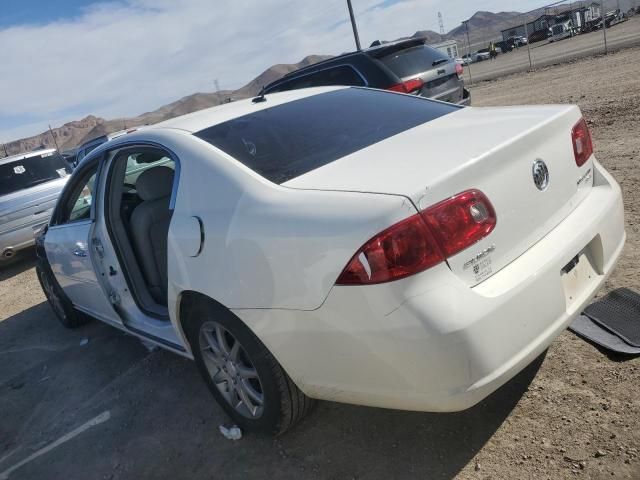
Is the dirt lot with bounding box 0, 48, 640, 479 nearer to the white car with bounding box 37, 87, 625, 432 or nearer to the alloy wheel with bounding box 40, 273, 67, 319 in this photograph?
the white car with bounding box 37, 87, 625, 432

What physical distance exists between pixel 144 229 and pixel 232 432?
141 centimetres

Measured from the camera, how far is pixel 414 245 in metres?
1.98

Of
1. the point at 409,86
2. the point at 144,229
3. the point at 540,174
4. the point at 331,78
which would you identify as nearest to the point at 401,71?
the point at 409,86

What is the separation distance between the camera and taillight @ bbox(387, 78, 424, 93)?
24.7 feet

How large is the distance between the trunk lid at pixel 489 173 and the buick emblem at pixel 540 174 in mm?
16

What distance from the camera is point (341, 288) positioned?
2074 millimetres

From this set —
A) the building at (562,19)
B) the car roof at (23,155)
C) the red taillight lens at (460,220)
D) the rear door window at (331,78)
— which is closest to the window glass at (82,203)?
the red taillight lens at (460,220)

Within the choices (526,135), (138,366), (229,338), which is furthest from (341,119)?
(138,366)

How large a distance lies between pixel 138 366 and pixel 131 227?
108cm

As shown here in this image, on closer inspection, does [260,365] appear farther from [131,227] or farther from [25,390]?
[25,390]

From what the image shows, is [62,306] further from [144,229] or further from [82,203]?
[144,229]

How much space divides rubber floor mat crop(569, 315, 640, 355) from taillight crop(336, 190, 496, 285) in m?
1.32

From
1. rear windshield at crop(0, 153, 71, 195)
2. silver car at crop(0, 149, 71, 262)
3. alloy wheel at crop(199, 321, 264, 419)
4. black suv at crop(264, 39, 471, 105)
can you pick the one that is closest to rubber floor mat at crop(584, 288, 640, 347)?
alloy wheel at crop(199, 321, 264, 419)

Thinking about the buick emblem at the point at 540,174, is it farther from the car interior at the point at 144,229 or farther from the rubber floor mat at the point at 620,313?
the car interior at the point at 144,229
